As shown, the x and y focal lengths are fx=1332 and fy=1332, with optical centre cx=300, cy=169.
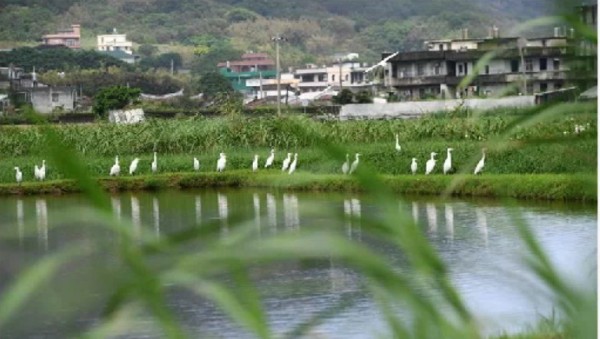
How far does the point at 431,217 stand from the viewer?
985cm

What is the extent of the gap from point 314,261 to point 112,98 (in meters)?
30.3

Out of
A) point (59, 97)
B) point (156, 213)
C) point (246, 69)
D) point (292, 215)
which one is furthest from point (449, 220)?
point (246, 69)

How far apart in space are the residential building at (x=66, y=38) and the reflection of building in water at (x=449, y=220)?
143ft

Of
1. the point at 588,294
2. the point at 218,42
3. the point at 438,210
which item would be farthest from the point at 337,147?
the point at 218,42

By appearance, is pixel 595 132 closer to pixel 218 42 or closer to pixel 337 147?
pixel 337 147

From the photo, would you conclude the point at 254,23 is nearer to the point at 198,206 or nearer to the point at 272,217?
the point at 198,206

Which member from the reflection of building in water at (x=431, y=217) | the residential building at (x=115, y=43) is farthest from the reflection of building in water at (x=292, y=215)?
the residential building at (x=115, y=43)

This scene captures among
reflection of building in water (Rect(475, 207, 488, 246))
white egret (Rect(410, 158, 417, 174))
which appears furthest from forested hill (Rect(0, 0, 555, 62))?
reflection of building in water (Rect(475, 207, 488, 246))

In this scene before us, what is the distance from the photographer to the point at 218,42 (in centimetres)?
6184

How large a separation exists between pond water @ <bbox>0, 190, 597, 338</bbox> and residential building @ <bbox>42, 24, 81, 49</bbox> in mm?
39821

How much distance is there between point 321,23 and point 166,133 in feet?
151

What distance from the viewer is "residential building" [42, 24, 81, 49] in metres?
53.2

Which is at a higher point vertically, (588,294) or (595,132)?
(595,132)

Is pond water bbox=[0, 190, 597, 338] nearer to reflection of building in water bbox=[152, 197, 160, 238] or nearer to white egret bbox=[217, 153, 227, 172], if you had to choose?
reflection of building in water bbox=[152, 197, 160, 238]
